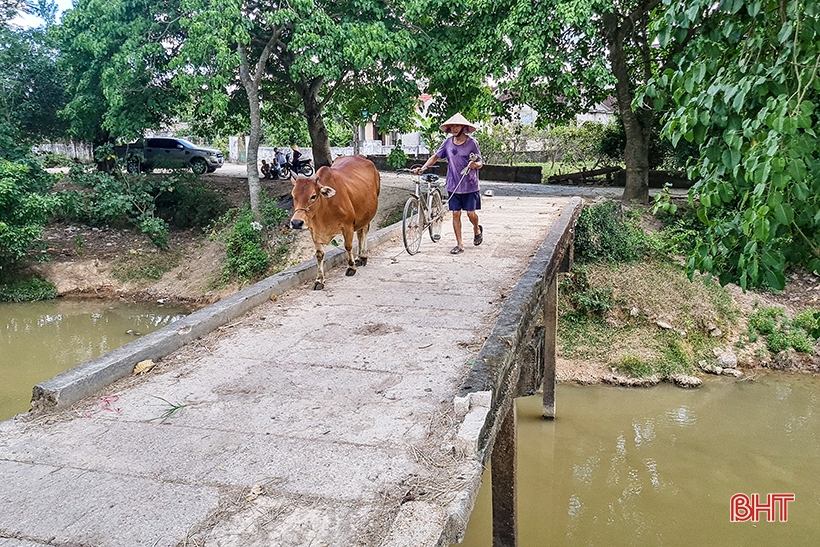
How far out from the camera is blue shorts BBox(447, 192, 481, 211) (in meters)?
7.95

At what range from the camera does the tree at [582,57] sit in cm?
1219

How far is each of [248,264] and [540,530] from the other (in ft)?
29.3

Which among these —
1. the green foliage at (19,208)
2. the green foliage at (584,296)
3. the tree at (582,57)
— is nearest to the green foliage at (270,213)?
the green foliage at (19,208)

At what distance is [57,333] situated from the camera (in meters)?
13.0

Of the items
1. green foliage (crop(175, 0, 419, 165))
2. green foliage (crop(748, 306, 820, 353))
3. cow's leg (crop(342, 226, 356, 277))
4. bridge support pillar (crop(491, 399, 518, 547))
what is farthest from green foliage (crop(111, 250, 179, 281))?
green foliage (crop(748, 306, 820, 353))

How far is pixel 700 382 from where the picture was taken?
1067 cm

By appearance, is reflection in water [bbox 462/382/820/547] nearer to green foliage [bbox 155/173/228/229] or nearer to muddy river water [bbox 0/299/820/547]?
muddy river water [bbox 0/299/820/547]

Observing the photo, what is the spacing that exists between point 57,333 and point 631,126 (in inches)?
524

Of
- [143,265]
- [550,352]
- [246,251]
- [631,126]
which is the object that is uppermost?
[631,126]

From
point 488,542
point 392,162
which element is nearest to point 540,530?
point 488,542

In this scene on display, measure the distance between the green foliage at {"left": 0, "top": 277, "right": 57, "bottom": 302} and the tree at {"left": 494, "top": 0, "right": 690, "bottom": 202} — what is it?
11.0 meters

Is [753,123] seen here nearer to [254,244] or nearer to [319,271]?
[319,271]

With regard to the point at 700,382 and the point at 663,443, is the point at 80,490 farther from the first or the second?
the point at 700,382

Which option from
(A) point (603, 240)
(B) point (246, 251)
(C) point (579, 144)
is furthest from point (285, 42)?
(C) point (579, 144)
